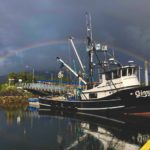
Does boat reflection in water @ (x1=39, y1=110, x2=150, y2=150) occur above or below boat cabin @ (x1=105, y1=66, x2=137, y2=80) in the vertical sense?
below

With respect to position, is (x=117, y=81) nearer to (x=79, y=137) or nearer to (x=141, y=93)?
(x=141, y=93)

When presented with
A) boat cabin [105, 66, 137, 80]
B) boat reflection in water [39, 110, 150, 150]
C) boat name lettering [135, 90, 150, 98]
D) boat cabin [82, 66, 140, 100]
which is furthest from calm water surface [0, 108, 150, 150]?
boat cabin [105, 66, 137, 80]

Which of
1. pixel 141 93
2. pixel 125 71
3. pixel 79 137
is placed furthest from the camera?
pixel 125 71

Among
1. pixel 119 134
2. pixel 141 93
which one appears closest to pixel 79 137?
pixel 119 134

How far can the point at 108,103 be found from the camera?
60.5 metres

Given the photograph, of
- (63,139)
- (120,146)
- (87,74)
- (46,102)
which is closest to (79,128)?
(63,139)

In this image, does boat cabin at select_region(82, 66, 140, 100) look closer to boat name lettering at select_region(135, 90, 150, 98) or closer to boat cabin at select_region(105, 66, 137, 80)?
boat cabin at select_region(105, 66, 137, 80)

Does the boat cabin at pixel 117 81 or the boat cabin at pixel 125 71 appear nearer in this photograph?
the boat cabin at pixel 117 81

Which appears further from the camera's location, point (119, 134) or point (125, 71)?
point (125, 71)

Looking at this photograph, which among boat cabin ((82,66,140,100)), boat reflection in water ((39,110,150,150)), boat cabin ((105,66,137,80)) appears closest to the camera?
boat reflection in water ((39,110,150,150))

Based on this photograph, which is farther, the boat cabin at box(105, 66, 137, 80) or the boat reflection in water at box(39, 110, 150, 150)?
the boat cabin at box(105, 66, 137, 80)

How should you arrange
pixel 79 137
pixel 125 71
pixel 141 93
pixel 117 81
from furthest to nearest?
1. pixel 117 81
2. pixel 125 71
3. pixel 141 93
4. pixel 79 137

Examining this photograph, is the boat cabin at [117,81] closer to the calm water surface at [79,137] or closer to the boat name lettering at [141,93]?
the boat name lettering at [141,93]

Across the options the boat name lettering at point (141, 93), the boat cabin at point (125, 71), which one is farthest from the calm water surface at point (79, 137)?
the boat cabin at point (125, 71)
